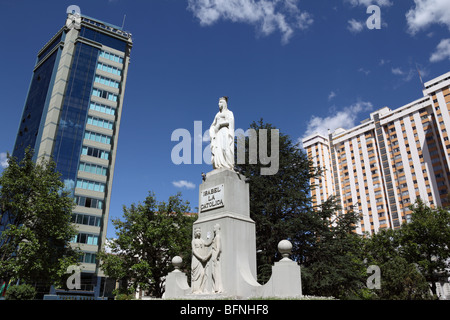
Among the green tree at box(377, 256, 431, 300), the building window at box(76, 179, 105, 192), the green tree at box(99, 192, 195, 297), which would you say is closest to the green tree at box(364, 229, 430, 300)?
the green tree at box(377, 256, 431, 300)

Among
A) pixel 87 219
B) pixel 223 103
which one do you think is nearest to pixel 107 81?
pixel 87 219

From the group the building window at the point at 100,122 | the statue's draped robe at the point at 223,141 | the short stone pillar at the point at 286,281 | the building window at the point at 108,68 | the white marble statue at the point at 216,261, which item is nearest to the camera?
the short stone pillar at the point at 286,281

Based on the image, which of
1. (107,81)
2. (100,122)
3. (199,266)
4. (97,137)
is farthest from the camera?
(107,81)

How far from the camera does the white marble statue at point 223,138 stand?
1265 centimetres

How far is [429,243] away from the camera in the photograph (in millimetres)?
32094

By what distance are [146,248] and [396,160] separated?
3057 inches

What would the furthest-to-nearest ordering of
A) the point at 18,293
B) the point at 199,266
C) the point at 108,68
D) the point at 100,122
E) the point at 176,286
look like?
the point at 108,68 < the point at 100,122 < the point at 18,293 < the point at 176,286 < the point at 199,266

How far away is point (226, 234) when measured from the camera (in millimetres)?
10617

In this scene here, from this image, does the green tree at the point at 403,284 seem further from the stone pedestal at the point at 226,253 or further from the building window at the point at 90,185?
the building window at the point at 90,185

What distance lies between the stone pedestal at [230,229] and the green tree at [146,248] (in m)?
14.7

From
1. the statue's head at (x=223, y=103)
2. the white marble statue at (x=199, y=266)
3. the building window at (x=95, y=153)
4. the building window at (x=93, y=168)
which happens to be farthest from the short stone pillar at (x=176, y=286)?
the building window at (x=95, y=153)

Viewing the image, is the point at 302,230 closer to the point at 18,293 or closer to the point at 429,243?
the point at 429,243
